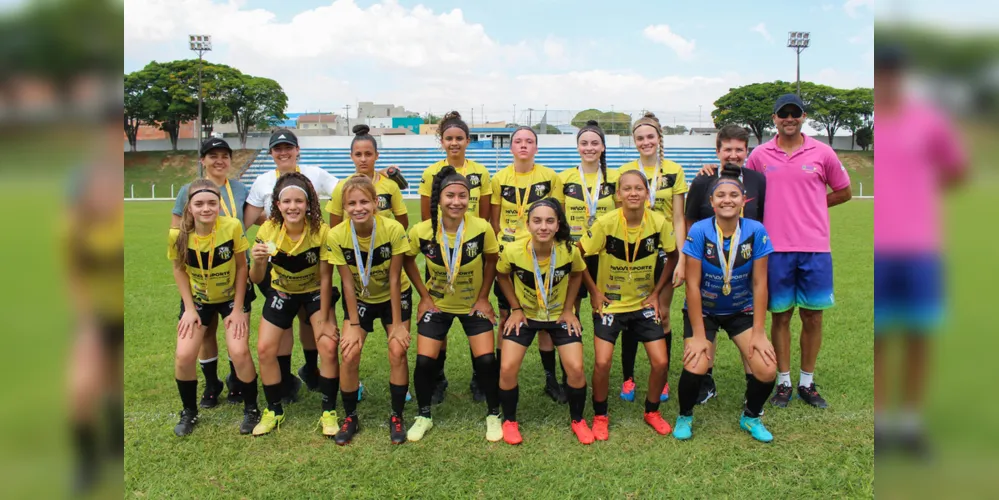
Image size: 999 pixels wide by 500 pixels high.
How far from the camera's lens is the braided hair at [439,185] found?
4.43m

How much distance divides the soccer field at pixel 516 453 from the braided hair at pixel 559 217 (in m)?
1.34

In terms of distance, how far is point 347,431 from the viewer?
4.29m

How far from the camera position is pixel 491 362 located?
4469mm

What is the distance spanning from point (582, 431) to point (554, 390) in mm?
784

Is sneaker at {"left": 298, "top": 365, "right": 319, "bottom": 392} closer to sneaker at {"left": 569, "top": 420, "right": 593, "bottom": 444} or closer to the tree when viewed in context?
sneaker at {"left": 569, "top": 420, "right": 593, "bottom": 444}

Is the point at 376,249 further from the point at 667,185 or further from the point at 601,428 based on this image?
the point at 667,185

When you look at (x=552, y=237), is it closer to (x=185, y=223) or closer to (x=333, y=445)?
(x=333, y=445)

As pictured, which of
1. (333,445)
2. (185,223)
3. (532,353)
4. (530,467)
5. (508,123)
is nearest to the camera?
(530,467)

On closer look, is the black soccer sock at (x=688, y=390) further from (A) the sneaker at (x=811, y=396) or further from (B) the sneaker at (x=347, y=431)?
(B) the sneaker at (x=347, y=431)

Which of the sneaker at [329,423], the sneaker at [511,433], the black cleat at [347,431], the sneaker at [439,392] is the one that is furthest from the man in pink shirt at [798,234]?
the sneaker at [329,423]
